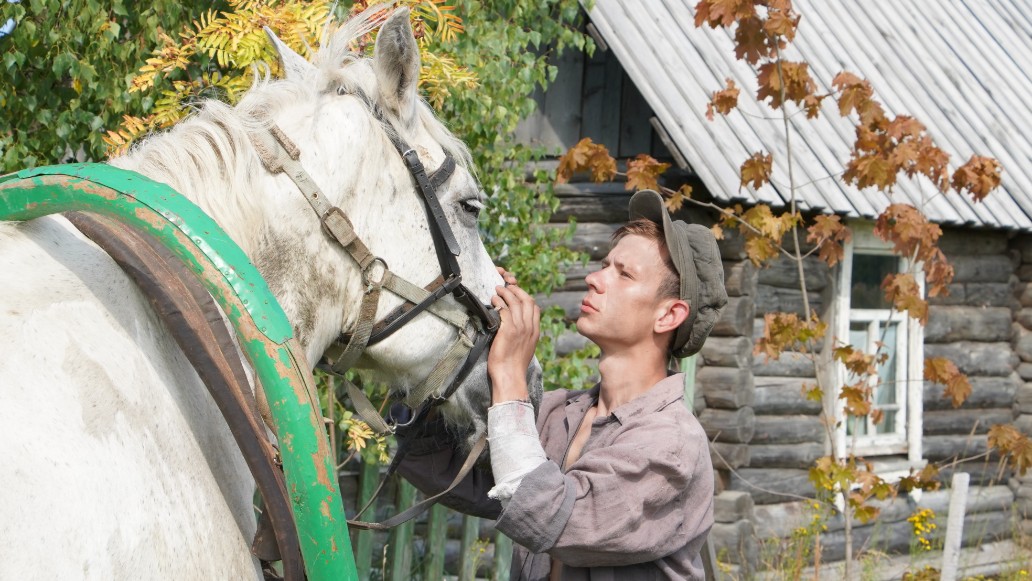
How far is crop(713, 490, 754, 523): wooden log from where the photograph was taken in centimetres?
661

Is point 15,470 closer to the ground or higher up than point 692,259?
closer to the ground

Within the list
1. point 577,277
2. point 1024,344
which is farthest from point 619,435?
point 1024,344

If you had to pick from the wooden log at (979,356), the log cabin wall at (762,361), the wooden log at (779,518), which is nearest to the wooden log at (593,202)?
the log cabin wall at (762,361)

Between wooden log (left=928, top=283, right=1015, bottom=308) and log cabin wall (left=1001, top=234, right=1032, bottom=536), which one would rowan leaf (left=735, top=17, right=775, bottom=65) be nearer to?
wooden log (left=928, top=283, right=1015, bottom=308)

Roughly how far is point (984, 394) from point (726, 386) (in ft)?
12.2

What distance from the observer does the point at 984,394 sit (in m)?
9.13

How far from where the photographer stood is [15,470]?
1.19m

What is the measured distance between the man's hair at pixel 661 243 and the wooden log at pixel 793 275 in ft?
15.9

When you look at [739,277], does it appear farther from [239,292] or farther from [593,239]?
[239,292]

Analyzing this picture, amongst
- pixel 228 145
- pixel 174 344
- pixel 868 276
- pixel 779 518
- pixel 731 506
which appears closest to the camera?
pixel 174 344

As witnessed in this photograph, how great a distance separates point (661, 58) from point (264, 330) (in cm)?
610

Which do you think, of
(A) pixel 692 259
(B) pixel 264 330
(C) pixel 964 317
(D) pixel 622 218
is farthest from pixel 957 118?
(B) pixel 264 330

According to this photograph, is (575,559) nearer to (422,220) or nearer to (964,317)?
(422,220)

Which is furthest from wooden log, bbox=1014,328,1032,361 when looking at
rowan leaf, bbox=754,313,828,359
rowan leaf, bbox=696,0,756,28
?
rowan leaf, bbox=696,0,756,28
